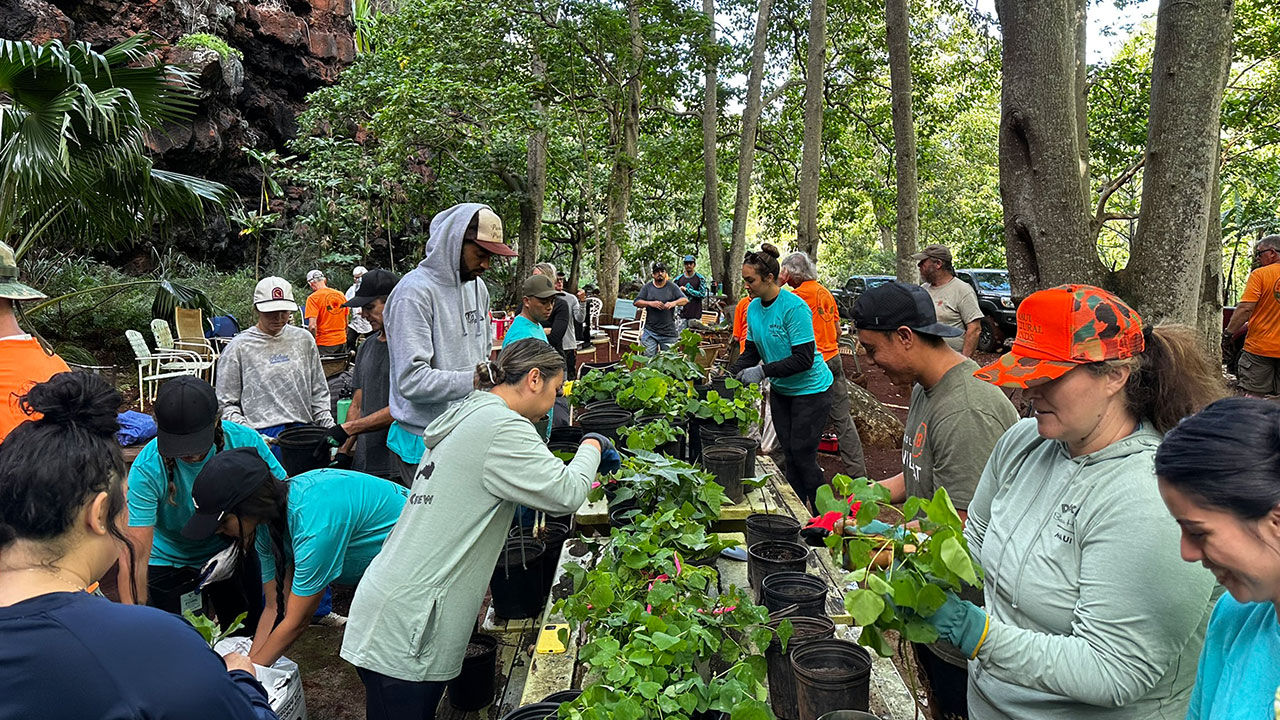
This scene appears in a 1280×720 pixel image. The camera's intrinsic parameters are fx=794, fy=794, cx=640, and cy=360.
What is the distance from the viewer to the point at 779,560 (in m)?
2.64

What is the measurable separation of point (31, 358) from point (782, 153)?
17238 mm

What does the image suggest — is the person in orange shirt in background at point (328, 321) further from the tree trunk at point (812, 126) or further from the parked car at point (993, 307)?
the parked car at point (993, 307)

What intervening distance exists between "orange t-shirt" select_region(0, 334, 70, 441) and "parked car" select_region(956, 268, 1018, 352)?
13821 millimetres

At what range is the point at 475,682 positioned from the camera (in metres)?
3.10

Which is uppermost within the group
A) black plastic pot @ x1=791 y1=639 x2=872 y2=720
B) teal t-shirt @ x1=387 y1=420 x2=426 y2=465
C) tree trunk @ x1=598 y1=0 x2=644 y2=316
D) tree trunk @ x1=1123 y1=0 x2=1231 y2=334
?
tree trunk @ x1=598 y1=0 x2=644 y2=316

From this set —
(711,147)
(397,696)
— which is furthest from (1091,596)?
(711,147)

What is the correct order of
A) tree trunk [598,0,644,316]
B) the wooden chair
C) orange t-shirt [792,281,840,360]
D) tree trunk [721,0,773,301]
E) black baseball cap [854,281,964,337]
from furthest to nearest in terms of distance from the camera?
tree trunk [721,0,773,301]
tree trunk [598,0,644,316]
the wooden chair
orange t-shirt [792,281,840,360]
black baseball cap [854,281,964,337]

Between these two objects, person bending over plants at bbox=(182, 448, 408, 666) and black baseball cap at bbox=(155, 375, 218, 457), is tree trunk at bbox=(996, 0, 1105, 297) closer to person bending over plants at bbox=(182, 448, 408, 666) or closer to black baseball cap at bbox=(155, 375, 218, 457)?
person bending over plants at bbox=(182, 448, 408, 666)

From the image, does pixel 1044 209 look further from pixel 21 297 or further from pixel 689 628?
pixel 21 297

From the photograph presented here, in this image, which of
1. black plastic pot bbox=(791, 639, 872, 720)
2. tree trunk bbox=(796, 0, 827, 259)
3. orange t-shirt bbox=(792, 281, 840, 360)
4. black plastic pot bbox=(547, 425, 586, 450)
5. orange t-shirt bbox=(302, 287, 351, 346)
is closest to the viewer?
black plastic pot bbox=(791, 639, 872, 720)

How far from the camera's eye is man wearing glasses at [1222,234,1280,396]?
608 cm

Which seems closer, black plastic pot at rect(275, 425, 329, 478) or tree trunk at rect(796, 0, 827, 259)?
black plastic pot at rect(275, 425, 329, 478)

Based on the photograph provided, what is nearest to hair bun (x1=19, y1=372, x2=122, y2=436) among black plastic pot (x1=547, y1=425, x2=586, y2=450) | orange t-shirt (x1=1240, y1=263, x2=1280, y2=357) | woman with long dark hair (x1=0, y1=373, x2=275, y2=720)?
woman with long dark hair (x1=0, y1=373, x2=275, y2=720)

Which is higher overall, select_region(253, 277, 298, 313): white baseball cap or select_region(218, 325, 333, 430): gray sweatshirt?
select_region(253, 277, 298, 313): white baseball cap
